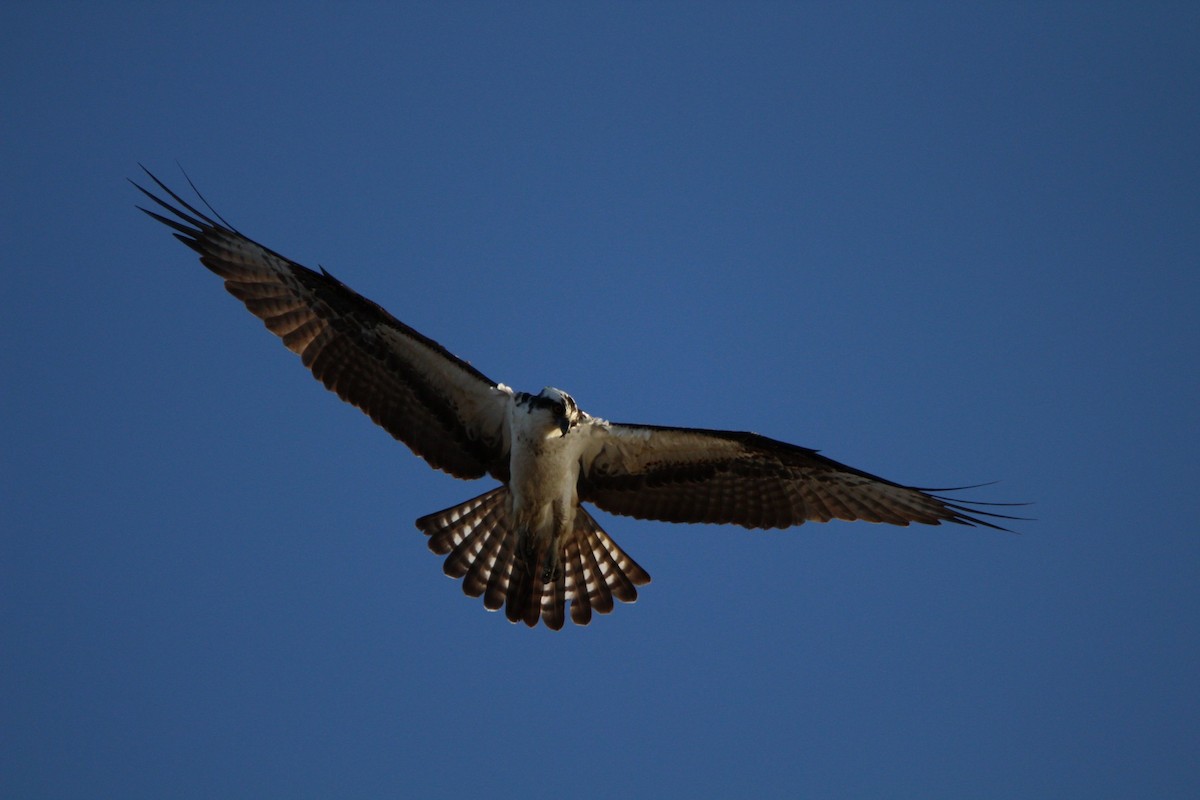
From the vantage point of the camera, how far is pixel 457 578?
1148cm

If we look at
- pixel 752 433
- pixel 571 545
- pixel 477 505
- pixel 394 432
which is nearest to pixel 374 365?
pixel 394 432

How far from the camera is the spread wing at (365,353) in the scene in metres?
10.5

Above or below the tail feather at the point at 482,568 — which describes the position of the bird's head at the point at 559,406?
above

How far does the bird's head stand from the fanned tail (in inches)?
50.5

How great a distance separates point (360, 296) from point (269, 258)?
85 cm

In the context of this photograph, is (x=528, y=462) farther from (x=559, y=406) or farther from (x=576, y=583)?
(x=576, y=583)

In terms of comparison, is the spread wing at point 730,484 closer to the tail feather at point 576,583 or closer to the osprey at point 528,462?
the osprey at point 528,462

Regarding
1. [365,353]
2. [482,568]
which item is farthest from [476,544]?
[365,353]

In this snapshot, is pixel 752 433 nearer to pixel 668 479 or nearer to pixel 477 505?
pixel 668 479

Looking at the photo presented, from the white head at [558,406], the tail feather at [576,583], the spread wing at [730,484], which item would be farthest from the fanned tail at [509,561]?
the white head at [558,406]

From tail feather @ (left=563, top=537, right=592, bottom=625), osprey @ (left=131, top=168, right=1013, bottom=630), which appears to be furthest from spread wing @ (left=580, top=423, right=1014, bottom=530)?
tail feather @ (left=563, top=537, right=592, bottom=625)

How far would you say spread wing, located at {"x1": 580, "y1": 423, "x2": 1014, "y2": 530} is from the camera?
421 inches

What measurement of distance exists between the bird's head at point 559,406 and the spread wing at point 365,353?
0.60m

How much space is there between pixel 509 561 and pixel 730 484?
79.6 inches
